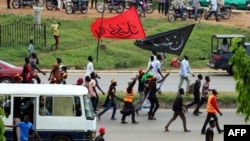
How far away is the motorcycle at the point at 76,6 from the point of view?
49.5m

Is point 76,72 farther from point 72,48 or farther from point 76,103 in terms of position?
point 76,103

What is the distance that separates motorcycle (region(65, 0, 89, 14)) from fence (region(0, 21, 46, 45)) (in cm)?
481

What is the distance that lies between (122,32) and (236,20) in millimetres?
18291

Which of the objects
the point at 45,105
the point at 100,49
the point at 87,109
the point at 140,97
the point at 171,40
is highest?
the point at 171,40

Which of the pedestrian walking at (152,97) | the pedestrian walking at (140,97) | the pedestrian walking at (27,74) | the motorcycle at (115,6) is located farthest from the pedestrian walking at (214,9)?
the pedestrian walking at (152,97)

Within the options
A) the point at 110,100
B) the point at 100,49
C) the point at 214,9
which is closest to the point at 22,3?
the point at 100,49

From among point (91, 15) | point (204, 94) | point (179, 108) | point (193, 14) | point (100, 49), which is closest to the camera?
point (179, 108)

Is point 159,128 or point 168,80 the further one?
point 168,80

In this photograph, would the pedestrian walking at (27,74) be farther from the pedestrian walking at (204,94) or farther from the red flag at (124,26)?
the red flag at (124,26)

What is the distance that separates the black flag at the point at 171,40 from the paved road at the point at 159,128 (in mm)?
3076

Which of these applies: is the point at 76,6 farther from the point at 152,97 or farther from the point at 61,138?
the point at 61,138

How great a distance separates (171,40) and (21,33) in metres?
13.2

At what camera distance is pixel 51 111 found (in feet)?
76.8

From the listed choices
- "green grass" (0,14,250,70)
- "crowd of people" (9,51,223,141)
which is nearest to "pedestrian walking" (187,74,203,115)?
"crowd of people" (9,51,223,141)
